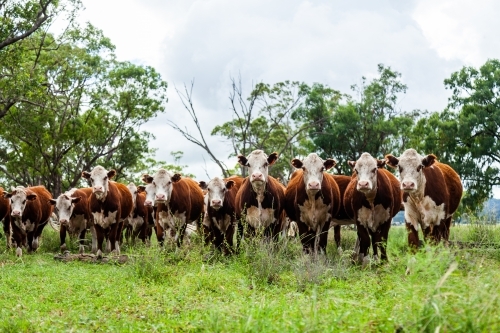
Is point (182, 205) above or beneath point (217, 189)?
beneath

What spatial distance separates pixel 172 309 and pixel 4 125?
25117 millimetres

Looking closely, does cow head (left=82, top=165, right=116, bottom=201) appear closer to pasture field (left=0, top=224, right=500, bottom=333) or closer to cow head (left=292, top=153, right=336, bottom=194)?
pasture field (left=0, top=224, right=500, bottom=333)

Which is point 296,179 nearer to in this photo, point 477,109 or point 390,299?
point 390,299

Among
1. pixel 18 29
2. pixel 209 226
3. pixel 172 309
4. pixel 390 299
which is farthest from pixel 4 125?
pixel 390 299

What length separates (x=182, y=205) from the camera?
45.7 ft

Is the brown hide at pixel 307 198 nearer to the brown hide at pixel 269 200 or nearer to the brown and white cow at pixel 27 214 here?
the brown hide at pixel 269 200

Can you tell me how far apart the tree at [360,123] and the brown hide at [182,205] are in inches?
830

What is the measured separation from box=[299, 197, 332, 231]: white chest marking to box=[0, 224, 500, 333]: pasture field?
0.61 metres

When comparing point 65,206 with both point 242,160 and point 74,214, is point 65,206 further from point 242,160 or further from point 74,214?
point 242,160

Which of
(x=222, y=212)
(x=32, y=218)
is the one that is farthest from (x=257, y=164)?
(x=32, y=218)

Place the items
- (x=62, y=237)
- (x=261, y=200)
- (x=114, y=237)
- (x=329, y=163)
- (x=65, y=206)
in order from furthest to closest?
(x=62, y=237)
(x=65, y=206)
(x=114, y=237)
(x=261, y=200)
(x=329, y=163)

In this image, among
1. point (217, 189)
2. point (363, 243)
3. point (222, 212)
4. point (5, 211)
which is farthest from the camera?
point (5, 211)

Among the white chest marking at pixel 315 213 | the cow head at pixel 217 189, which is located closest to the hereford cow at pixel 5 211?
the cow head at pixel 217 189

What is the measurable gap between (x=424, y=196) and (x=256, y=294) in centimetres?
402
